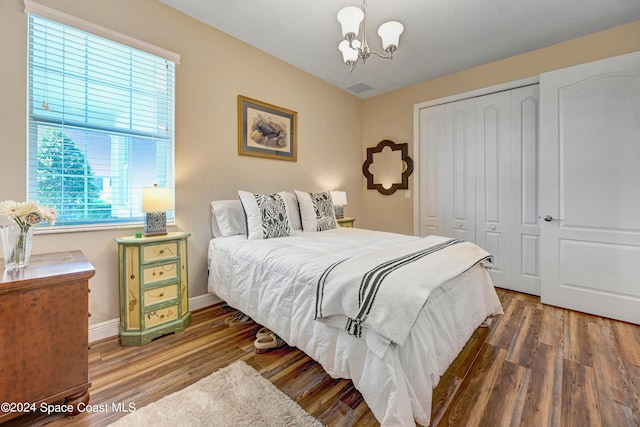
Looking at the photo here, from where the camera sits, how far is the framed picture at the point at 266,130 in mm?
2885

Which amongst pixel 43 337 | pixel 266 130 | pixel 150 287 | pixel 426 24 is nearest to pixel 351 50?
pixel 426 24

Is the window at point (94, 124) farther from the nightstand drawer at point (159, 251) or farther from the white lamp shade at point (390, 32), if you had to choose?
the white lamp shade at point (390, 32)

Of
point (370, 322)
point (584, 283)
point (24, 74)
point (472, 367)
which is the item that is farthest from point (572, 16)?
point (24, 74)

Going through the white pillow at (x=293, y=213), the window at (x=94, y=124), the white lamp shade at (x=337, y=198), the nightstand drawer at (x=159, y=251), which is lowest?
the nightstand drawer at (x=159, y=251)

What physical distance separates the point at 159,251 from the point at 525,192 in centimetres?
376

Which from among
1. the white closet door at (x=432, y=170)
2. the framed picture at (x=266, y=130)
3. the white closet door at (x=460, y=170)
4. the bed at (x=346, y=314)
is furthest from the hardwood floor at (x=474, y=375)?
the framed picture at (x=266, y=130)

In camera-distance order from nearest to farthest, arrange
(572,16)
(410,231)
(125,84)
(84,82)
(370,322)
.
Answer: (370,322) < (84,82) < (125,84) < (572,16) < (410,231)

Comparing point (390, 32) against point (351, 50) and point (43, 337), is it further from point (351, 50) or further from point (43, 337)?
point (43, 337)

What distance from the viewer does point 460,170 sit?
347 cm

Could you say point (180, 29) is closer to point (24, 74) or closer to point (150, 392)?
point (24, 74)

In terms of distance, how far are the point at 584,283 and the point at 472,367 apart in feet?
5.85

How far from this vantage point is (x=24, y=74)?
1.72 meters

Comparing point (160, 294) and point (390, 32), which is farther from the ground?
point (390, 32)

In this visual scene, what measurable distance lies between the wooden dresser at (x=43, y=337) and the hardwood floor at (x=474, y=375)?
16 centimetres
